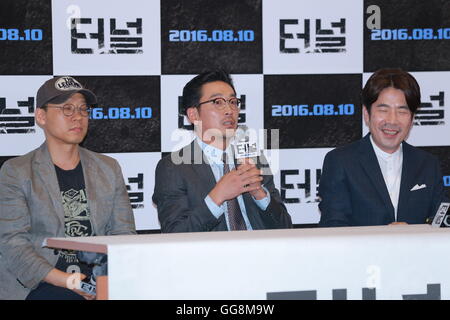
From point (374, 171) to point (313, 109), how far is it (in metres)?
0.83

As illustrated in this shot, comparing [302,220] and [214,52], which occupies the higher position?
[214,52]

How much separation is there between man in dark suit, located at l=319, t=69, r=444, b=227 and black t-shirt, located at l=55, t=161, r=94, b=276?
1.10m

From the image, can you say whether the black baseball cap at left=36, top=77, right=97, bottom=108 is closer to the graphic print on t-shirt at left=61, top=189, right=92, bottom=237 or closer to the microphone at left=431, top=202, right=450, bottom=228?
the graphic print on t-shirt at left=61, top=189, right=92, bottom=237

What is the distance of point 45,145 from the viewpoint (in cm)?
315

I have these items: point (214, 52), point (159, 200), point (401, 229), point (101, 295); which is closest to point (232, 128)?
point (159, 200)

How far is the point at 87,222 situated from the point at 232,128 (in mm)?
798

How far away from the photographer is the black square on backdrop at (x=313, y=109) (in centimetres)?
394

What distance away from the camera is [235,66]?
389cm

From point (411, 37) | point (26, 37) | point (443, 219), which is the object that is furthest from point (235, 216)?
point (411, 37)

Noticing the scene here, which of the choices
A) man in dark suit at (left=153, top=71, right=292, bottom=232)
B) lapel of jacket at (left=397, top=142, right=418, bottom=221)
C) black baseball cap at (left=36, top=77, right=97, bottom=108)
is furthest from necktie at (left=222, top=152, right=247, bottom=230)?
black baseball cap at (left=36, top=77, right=97, bottom=108)

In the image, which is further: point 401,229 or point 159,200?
point 159,200

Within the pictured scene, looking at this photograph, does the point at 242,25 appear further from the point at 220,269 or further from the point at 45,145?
the point at 220,269

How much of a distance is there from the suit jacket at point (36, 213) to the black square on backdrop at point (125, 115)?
1.88 feet

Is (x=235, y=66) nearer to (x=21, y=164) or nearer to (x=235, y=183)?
(x=235, y=183)
